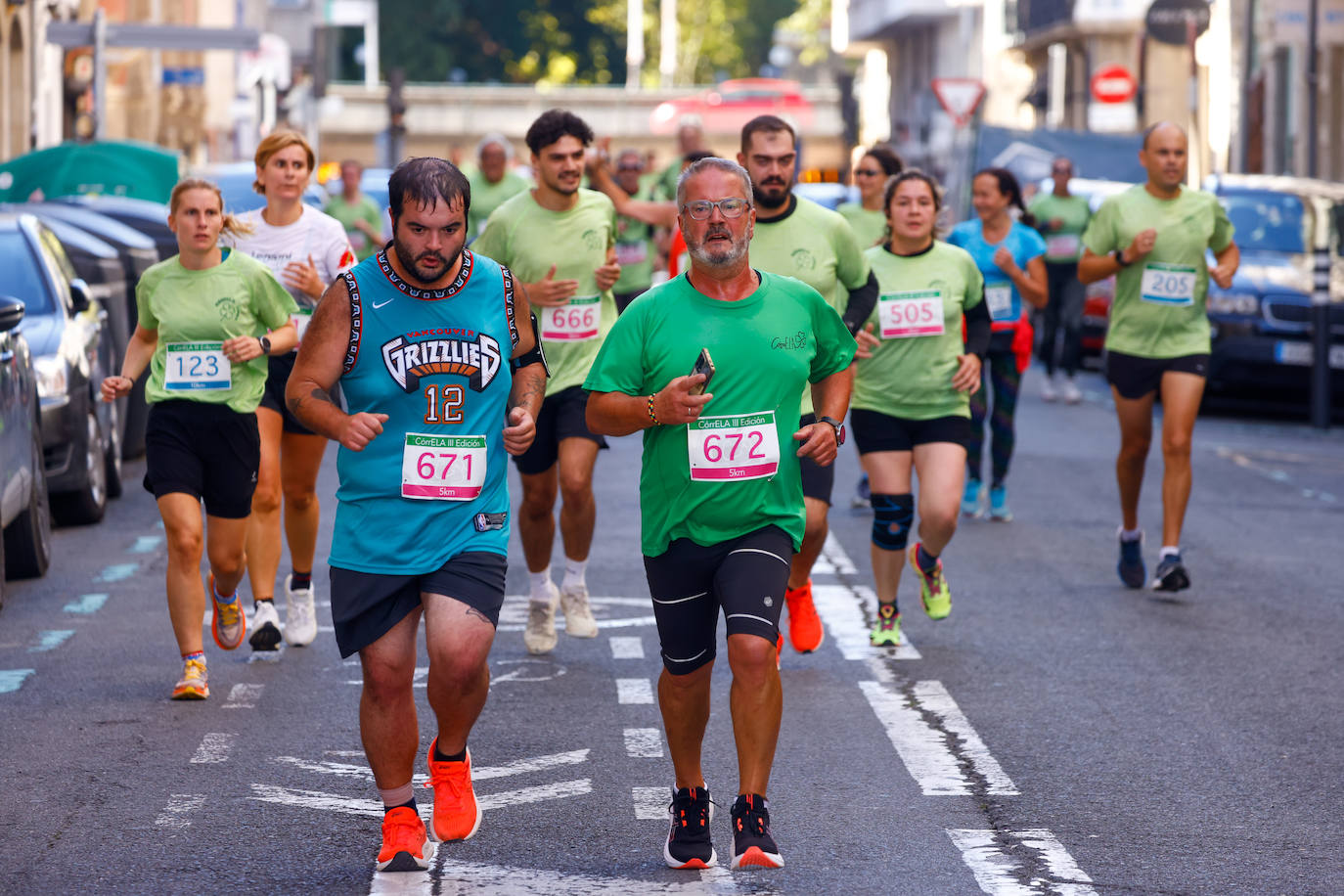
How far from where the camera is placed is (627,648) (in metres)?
9.05

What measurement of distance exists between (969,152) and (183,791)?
23865 millimetres

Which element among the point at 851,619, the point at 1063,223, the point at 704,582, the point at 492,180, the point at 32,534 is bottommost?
the point at 851,619

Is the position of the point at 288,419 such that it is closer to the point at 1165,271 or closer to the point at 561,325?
the point at 561,325

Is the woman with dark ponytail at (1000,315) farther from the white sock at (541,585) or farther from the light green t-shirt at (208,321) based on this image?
the light green t-shirt at (208,321)

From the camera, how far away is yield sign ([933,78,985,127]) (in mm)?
29984

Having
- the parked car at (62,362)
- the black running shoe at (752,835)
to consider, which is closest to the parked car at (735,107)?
the parked car at (62,362)

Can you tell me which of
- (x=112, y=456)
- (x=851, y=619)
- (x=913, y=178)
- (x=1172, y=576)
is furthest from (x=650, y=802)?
(x=112, y=456)

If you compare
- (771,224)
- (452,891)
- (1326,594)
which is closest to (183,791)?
(452,891)

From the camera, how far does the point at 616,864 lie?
19.1 ft

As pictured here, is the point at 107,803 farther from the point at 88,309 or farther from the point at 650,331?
the point at 88,309

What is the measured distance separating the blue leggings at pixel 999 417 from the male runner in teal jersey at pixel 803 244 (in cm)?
436

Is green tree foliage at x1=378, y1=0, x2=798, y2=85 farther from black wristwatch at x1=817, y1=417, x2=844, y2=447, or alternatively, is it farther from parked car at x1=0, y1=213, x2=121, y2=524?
black wristwatch at x1=817, y1=417, x2=844, y2=447

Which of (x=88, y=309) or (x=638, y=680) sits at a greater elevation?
(x=88, y=309)

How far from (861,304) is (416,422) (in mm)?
3207
